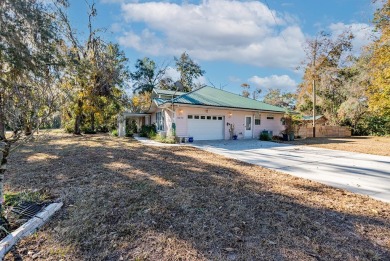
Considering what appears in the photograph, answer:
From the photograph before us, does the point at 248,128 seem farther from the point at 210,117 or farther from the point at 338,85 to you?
the point at 338,85

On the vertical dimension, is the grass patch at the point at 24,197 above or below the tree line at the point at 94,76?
below

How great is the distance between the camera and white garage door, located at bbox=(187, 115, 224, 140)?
573 inches

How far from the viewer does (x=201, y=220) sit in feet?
10.2

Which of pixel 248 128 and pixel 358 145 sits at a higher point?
pixel 248 128

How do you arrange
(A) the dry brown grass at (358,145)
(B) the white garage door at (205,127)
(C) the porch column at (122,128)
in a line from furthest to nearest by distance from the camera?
(C) the porch column at (122,128), (B) the white garage door at (205,127), (A) the dry brown grass at (358,145)

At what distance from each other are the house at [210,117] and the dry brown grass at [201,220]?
880cm

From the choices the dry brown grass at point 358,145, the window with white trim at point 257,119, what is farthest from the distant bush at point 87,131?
the dry brown grass at point 358,145

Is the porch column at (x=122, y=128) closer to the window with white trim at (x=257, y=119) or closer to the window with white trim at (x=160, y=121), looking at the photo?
the window with white trim at (x=160, y=121)

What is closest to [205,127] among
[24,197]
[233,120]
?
[233,120]

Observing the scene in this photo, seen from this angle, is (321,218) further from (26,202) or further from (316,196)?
(26,202)

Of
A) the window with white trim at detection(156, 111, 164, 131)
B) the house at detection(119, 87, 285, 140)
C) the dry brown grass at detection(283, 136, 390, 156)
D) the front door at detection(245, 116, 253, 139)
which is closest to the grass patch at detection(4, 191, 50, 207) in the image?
the house at detection(119, 87, 285, 140)

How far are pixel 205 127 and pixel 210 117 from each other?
2.73 ft

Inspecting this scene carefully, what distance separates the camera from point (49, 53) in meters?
9.08

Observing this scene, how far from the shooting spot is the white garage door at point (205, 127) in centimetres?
1456
